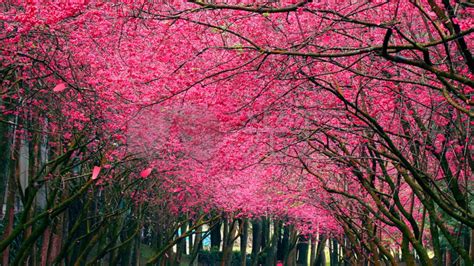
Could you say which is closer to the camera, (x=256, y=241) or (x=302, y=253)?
(x=256, y=241)

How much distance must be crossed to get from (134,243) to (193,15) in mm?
24425

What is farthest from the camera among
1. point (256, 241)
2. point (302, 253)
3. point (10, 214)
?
point (302, 253)

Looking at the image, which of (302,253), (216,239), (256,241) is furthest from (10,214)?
(302,253)

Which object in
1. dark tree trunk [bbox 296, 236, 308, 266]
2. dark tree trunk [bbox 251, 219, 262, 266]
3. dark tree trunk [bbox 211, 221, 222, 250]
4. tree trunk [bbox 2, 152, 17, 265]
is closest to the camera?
tree trunk [bbox 2, 152, 17, 265]

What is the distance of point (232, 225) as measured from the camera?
137ft

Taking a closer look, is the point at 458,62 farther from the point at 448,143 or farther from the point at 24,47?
the point at 24,47

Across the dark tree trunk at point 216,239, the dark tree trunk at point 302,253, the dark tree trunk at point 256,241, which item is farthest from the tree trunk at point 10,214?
the dark tree trunk at point 302,253

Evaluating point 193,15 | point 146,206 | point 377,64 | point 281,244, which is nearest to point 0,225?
point 146,206

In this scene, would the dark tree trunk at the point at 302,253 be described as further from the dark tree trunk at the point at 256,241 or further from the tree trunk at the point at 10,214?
the tree trunk at the point at 10,214

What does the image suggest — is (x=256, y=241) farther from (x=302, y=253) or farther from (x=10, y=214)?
(x=10, y=214)

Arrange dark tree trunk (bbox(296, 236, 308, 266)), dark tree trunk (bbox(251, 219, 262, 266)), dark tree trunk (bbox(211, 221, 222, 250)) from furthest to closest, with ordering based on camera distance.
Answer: dark tree trunk (bbox(296, 236, 308, 266)), dark tree trunk (bbox(211, 221, 222, 250)), dark tree trunk (bbox(251, 219, 262, 266))

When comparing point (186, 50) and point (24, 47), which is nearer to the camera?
point (24, 47)

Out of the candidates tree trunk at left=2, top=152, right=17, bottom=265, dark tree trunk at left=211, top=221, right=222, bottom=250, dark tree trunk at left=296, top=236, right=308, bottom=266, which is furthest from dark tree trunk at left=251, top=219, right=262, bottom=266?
tree trunk at left=2, top=152, right=17, bottom=265

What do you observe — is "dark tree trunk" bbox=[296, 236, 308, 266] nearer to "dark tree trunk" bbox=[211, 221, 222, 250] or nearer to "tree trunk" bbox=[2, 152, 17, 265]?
"dark tree trunk" bbox=[211, 221, 222, 250]
